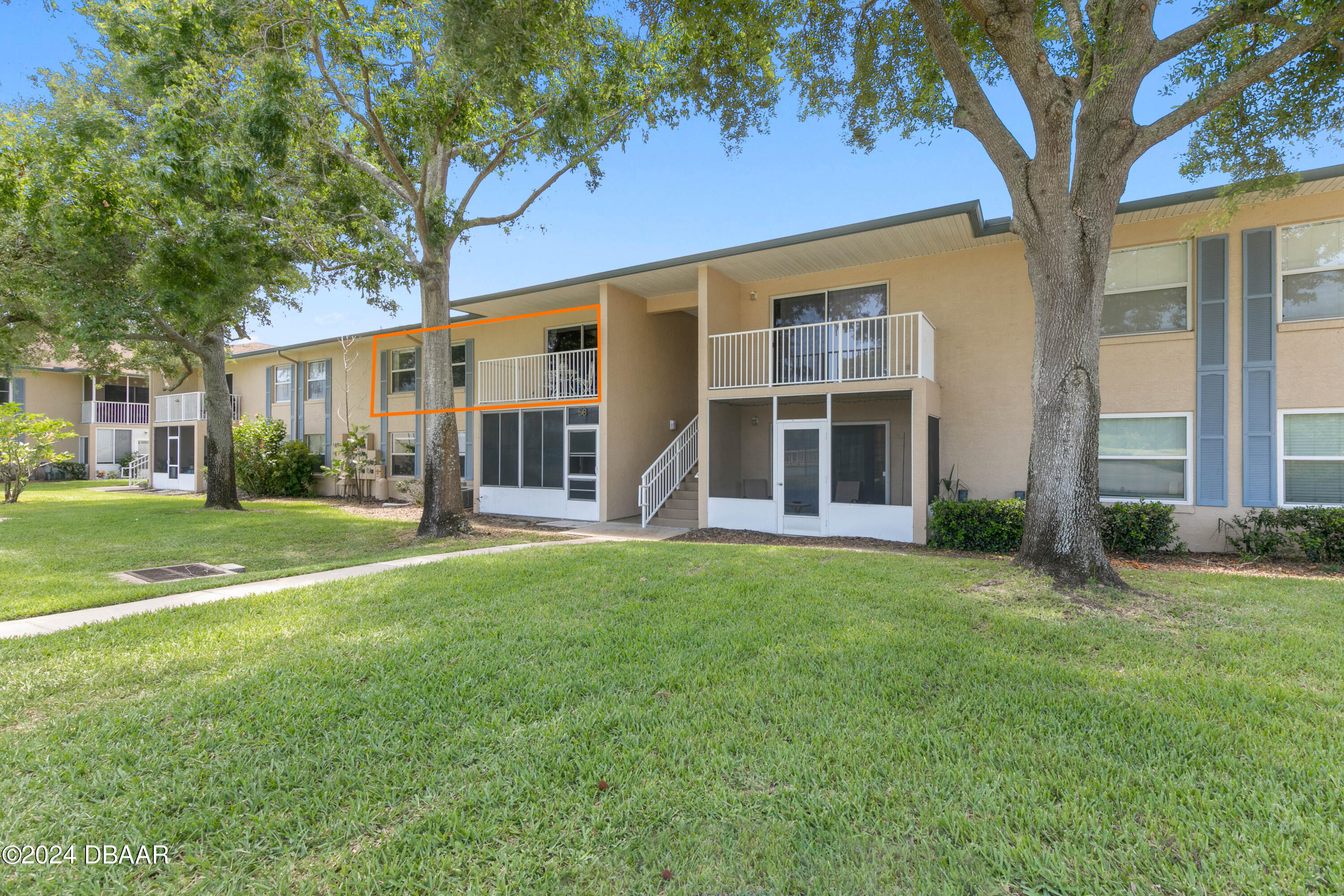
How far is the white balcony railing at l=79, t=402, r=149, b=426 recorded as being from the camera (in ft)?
90.7

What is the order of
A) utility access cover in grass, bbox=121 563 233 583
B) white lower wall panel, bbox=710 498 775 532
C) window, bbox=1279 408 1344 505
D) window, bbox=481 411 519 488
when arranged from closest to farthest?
utility access cover in grass, bbox=121 563 233 583, window, bbox=1279 408 1344 505, white lower wall panel, bbox=710 498 775 532, window, bbox=481 411 519 488

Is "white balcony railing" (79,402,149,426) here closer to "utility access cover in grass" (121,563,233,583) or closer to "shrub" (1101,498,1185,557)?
"utility access cover in grass" (121,563,233,583)

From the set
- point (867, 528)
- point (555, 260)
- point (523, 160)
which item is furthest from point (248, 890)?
point (555, 260)

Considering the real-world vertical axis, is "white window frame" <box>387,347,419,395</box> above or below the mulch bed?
above

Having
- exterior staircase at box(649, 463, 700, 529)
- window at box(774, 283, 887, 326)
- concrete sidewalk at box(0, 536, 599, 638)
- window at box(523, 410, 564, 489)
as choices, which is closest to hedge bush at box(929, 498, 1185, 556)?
window at box(774, 283, 887, 326)

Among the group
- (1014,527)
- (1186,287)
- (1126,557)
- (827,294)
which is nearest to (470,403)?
(827,294)

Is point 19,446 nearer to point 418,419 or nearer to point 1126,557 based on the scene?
point 418,419

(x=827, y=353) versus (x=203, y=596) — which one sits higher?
(x=827, y=353)

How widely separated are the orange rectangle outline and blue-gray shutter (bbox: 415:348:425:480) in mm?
123

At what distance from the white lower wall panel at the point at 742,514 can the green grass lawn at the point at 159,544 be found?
346 cm

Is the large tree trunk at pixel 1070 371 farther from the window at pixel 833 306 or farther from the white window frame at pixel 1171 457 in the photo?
the window at pixel 833 306

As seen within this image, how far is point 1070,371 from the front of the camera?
6.14 metres

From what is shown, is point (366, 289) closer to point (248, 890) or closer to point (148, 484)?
point (248, 890)

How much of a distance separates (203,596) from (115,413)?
1244 inches
